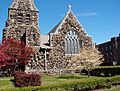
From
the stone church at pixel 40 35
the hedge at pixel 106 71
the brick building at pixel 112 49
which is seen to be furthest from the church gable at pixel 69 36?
the brick building at pixel 112 49

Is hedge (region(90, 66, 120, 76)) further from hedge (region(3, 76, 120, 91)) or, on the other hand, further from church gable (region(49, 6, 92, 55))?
hedge (region(3, 76, 120, 91))

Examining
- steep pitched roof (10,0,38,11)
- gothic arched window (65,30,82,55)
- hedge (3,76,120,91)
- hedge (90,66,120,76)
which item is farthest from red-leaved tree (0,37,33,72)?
hedge (3,76,120,91)

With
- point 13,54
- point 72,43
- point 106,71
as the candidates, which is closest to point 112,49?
point 72,43

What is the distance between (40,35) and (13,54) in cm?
924

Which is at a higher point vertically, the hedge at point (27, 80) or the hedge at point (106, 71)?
the hedge at point (106, 71)

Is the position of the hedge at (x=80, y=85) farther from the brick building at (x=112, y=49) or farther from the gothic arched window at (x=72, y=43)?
the brick building at (x=112, y=49)

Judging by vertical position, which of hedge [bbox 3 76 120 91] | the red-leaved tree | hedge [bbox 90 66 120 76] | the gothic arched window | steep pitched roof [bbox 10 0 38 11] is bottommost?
hedge [bbox 3 76 120 91]

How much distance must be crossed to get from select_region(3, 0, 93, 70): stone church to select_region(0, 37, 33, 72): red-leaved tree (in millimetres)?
2772

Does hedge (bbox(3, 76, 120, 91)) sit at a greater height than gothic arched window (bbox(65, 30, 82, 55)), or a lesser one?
lesser

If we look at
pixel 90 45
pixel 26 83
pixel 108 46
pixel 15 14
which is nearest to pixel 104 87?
pixel 26 83

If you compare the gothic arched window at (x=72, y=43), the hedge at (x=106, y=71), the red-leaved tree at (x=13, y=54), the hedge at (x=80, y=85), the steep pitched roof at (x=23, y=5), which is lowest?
the hedge at (x=80, y=85)

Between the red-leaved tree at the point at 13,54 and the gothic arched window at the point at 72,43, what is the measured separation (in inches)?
345

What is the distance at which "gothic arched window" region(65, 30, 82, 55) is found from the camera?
44625 mm

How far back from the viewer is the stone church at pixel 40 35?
41375 millimetres
